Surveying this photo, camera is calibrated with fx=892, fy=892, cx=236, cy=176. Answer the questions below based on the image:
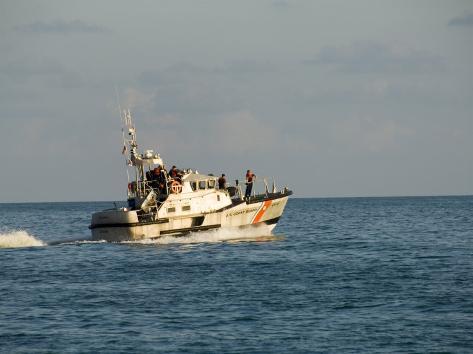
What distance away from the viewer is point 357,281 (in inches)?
1304

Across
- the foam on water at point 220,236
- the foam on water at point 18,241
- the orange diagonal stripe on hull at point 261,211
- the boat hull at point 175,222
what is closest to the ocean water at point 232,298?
the foam on water at point 220,236

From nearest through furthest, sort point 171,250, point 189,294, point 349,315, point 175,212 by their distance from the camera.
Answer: point 349,315
point 189,294
point 171,250
point 175,212

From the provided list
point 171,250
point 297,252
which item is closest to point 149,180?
point 171,250

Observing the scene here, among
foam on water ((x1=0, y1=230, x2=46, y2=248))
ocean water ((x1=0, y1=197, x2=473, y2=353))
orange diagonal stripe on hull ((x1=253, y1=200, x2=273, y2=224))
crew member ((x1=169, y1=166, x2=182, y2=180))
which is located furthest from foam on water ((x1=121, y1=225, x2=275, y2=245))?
foam on water ((x1=0, y1=230, x2=46, y2=248))

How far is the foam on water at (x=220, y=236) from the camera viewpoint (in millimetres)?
45906

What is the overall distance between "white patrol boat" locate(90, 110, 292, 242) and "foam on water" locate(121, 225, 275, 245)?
10.3 inches

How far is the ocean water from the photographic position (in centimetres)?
2328

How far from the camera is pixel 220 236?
48094 mm

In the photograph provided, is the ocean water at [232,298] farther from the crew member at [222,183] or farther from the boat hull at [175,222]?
the crew member at [222,183]

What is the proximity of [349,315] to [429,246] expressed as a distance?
24.0 meters

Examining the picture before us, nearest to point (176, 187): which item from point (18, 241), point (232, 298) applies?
point (18, 241)

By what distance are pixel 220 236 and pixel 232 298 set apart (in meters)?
18.8

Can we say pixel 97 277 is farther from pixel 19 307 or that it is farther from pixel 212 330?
pixel 212 330

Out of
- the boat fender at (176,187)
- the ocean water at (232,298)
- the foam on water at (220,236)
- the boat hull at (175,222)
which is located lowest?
the ocean water at (232,298)
